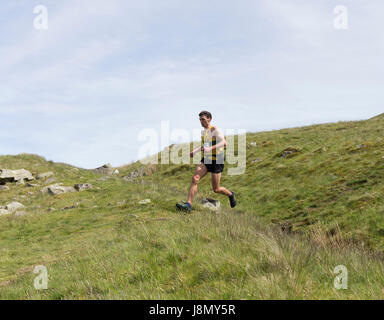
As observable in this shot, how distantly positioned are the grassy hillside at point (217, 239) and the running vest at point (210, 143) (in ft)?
6.45

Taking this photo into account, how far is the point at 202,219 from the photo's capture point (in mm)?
10344

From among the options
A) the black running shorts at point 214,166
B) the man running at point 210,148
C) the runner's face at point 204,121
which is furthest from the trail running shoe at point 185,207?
the runner's face at point 204,121

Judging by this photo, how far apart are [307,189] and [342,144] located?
441 inches

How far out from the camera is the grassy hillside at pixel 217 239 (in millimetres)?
5996

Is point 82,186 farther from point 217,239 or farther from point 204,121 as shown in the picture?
point 217,239

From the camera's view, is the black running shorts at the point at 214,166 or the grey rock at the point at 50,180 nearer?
the black running shorts at the point at 214,166

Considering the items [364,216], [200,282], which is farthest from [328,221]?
[200,282]

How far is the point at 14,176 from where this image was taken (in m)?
28.0

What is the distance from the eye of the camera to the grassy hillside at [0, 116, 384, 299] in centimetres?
600

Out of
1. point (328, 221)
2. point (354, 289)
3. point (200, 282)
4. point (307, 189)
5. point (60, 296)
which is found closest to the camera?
point (354, 289)

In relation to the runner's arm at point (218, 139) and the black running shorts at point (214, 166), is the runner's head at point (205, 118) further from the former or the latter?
the black running shorts at point (214, 166)

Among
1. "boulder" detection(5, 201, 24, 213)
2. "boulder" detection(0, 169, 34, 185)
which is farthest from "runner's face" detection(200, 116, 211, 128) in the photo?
"boulder" detection(0, 169, 34, 185)

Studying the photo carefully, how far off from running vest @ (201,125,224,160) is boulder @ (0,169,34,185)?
21.9 meters
